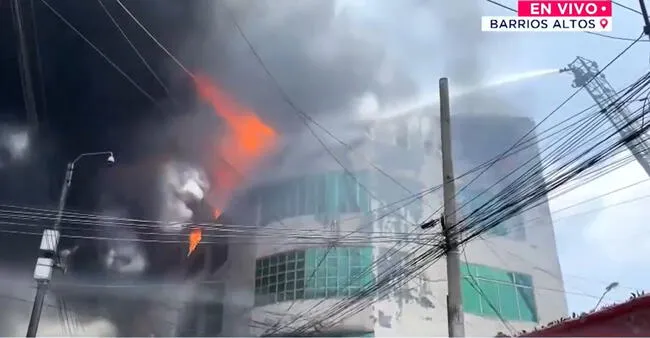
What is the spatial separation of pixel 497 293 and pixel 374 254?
14.3 ft

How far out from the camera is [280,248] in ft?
61.6

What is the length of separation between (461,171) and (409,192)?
255 cm

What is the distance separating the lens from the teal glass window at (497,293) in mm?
17969

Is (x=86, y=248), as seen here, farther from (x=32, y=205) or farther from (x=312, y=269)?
(x=312, y=269)

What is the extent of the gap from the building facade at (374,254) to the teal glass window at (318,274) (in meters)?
0.03

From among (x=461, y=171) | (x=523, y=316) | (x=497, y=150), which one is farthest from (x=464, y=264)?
(x=497, y=150)

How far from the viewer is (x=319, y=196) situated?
64.0 ft

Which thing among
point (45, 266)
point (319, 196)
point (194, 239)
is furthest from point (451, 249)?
point (194, 239)

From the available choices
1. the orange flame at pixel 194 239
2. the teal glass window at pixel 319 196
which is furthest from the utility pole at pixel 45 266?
the orange flame at pixel 194 239

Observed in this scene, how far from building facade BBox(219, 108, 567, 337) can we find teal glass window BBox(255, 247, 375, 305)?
32 mm

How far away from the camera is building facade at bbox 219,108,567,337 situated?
57.0 feet

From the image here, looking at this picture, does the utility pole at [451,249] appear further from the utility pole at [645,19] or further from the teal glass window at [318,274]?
the teal glass window at [318,274]

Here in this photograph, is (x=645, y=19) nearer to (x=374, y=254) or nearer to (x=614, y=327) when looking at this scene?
(x=614, y=327)

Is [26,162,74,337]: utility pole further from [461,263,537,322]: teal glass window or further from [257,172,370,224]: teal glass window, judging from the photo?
[461,263,537,322]: teal glass window
